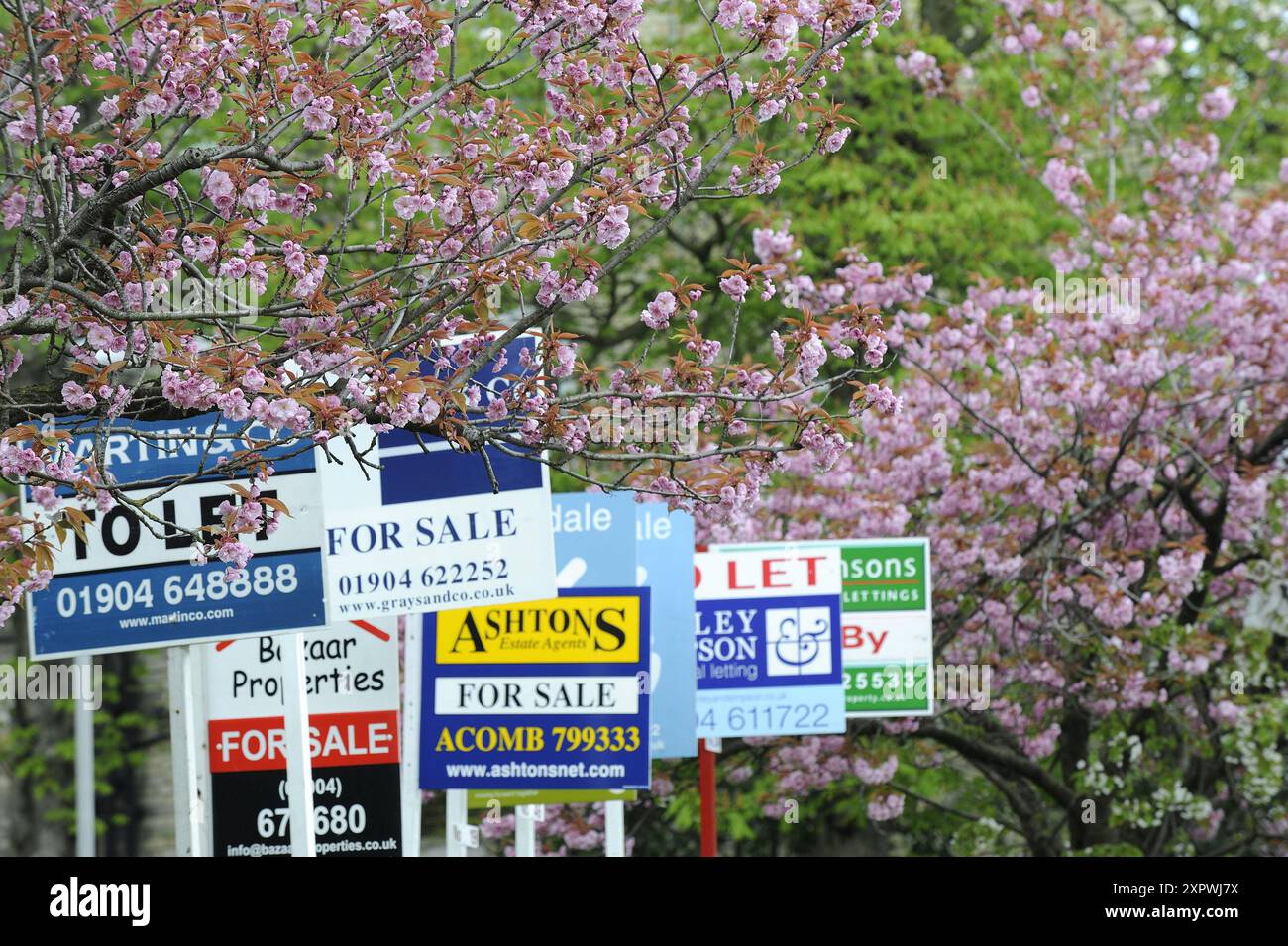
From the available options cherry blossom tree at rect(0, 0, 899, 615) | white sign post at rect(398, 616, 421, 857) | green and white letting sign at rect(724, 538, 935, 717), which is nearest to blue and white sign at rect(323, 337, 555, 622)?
cherry blossom tree at rect(0, 0, 899, 615)

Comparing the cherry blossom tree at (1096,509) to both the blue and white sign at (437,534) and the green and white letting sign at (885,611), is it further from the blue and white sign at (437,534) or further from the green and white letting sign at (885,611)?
the blue and white sign at (437,534)

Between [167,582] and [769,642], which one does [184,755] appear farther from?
[769,642]

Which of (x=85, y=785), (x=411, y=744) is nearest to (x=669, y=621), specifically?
(x=411, y=744)

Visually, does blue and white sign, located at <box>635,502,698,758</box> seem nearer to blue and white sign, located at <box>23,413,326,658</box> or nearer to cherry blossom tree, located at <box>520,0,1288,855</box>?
cherry blossom tree, located at <box>520,0,1288,855</box>

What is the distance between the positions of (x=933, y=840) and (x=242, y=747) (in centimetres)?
1169

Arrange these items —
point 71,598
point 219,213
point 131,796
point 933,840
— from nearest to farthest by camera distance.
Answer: point 219,213 < point 71,598 < point 933,840 < point 131,796

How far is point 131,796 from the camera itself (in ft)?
76.2

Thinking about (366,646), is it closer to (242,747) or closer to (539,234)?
(242,747)

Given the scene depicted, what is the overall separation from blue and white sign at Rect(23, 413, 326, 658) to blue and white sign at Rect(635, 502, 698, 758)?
145 inches

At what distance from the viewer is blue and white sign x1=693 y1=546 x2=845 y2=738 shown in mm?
12078

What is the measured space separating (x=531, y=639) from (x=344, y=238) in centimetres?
408

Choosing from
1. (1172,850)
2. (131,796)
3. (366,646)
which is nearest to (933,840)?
(1172,850)

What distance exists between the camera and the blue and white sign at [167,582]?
7613mm

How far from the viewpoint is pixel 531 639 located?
9.92 meters
